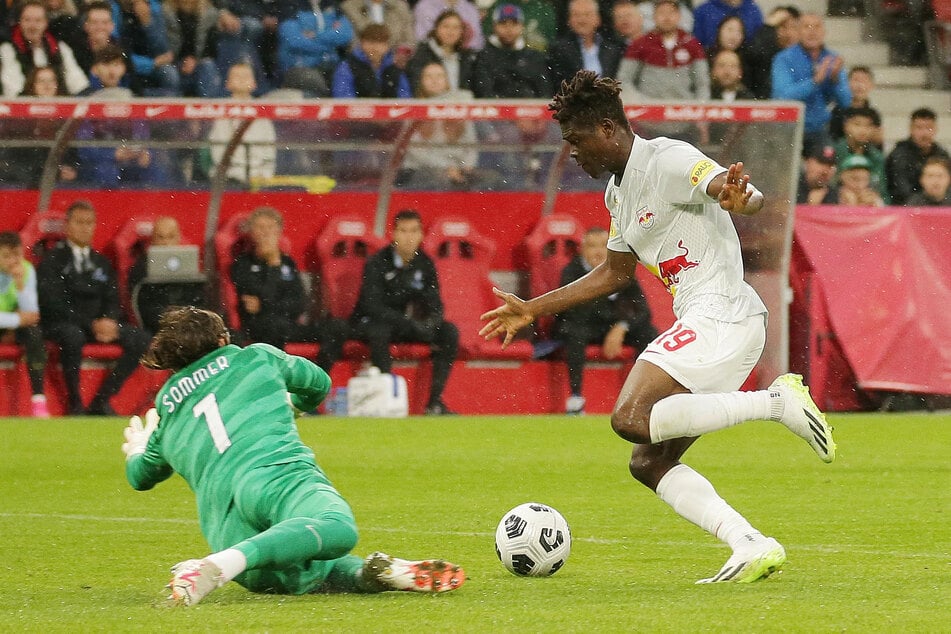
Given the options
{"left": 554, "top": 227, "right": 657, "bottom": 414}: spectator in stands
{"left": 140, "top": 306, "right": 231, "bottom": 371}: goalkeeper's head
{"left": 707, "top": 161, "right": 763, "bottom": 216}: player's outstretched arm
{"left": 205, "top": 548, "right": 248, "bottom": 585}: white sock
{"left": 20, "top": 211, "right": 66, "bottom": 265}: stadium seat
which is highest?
{"left": 707, "top": 161, "right": 763, "bottom": 216}: player's outstretched arm

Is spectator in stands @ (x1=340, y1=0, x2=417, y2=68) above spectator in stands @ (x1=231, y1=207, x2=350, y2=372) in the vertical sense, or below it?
above

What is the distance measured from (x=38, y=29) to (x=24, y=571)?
35.0 feet

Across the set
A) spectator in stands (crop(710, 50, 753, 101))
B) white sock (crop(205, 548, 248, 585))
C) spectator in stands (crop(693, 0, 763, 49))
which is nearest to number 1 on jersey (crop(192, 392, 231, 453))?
white sock (crop(205, 548, 248, 585))

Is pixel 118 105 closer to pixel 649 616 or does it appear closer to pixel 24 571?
pixel 24 571

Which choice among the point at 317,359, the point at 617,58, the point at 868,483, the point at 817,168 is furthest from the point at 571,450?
the point at 617,58

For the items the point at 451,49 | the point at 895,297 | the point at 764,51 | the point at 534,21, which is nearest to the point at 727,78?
the point at 764,51

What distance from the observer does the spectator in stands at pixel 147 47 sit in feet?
54.6

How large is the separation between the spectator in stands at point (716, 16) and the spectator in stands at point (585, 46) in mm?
1298

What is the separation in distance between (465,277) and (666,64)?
3.70 meters

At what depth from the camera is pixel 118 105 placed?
14781mm

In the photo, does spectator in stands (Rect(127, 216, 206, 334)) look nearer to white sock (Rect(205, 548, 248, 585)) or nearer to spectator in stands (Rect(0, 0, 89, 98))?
spectator in stands (Rect(0, 0, 89, 98))

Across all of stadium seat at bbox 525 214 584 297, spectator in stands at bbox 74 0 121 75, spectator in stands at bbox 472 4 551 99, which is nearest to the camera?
stadium seat at bbox 525 214 584 297

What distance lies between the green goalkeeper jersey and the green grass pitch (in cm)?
44

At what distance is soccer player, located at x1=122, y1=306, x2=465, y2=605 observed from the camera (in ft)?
18.0
